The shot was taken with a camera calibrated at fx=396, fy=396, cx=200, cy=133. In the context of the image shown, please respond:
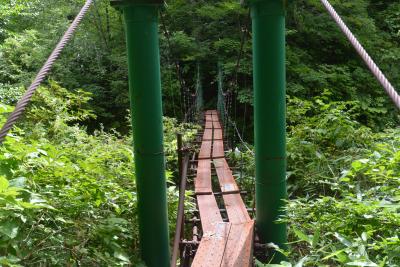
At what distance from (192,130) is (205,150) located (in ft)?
2.57

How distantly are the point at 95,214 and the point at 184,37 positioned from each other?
732 centimetres

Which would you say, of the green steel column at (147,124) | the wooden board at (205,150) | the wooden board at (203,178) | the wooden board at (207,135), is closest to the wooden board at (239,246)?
the green steel column at (147,124)

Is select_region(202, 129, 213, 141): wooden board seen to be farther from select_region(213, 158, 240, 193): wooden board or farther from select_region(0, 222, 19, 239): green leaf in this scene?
select_region(0, 222, 19, 239): green leaf

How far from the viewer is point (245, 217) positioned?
2039 millimetres

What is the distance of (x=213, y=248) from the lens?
5.37ft

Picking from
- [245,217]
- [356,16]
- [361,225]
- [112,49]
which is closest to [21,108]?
[361,225]

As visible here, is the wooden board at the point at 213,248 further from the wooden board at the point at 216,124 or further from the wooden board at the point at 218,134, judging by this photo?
the wooden board at the point at 216,124

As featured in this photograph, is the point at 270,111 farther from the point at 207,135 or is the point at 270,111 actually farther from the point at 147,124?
the point at 207,135

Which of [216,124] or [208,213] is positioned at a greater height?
[208,213]

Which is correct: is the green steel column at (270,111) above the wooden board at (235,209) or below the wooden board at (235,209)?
above

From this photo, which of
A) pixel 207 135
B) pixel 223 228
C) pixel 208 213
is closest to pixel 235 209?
pixel 208 213

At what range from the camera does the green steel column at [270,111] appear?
159 centimetres

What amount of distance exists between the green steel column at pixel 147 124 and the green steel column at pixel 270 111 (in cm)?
41

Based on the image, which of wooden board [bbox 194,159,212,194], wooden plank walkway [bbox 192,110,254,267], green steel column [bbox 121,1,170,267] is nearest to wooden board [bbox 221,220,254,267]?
wooden plank walkway [bbox 192,110,254,267]
